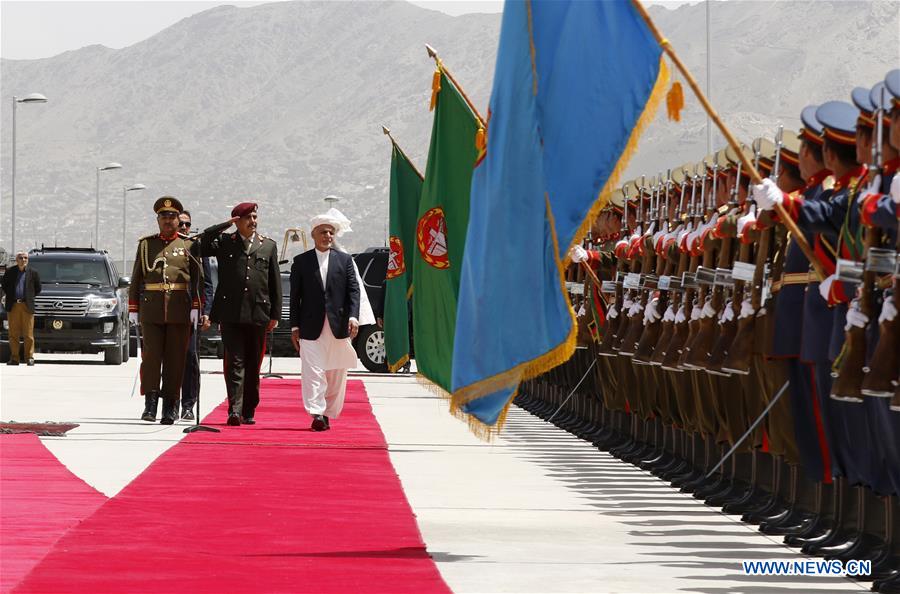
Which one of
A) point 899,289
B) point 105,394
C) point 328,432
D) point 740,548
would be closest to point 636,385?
point 328,432

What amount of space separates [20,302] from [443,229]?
17326 millimetres

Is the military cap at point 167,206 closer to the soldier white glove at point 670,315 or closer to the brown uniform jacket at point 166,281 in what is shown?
the brown uniform jacket at point 166,281

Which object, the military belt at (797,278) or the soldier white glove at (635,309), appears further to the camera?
the soldier white glove at (635,309)

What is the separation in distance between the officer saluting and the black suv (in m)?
13.9

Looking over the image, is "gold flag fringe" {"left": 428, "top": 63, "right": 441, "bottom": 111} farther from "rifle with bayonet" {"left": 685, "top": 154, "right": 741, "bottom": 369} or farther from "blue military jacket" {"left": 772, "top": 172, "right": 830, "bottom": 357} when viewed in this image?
"blue military jacket" {"left": 772, "top": 172, "right": 830, "bottom": 357}

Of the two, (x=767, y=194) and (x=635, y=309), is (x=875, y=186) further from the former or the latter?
(x=635, y=309)

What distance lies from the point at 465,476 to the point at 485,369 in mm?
4487

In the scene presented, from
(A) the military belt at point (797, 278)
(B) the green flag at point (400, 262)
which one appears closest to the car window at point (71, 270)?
(B) the green flag at point (400, 262)

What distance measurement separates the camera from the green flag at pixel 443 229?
15.2 meters

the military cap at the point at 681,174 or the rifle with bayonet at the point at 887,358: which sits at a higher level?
the military cap at the point at 681,174

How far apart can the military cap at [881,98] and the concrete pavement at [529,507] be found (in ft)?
6.75

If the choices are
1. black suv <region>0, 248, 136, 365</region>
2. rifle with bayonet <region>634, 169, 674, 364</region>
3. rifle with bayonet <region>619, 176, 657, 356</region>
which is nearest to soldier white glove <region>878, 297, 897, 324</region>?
rifle with bayonet <region>634, 169, 674, 364</region>

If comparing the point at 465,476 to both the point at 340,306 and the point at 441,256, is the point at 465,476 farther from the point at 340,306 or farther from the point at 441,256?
the point at 340,306

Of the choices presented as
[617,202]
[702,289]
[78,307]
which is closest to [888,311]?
[702,289]
